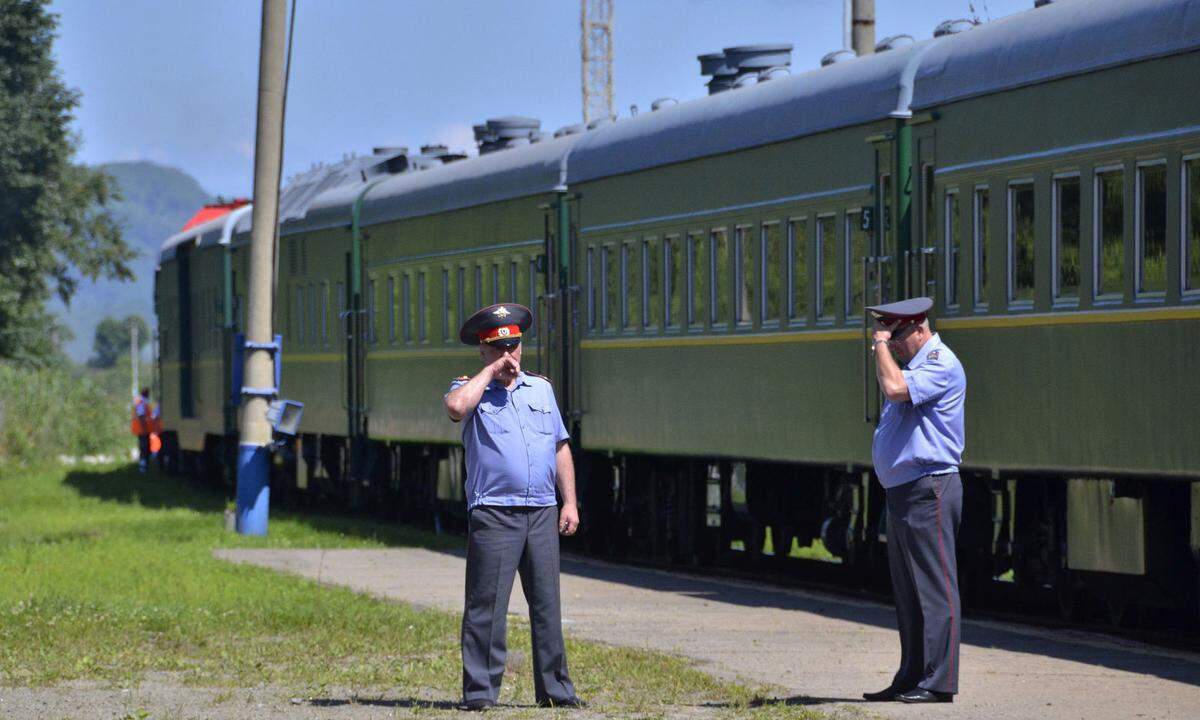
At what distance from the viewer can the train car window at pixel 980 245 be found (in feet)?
49.8

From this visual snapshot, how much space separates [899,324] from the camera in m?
10.9

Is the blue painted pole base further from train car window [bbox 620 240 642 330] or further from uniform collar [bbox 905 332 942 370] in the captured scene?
uniform collar [bbox 905 332 942 370]

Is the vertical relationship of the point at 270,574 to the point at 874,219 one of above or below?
below

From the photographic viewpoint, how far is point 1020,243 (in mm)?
14820

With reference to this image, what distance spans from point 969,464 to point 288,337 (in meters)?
17.8

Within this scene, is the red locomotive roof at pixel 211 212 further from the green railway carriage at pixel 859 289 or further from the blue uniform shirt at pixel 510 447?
the blue uniform shirt at pixel 510 447

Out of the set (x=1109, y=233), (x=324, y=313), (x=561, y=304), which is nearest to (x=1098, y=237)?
(x=1109, y=233)

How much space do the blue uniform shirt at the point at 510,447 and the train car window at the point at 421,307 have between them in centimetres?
1527

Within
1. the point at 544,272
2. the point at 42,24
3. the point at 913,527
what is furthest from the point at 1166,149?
the point at 42,24

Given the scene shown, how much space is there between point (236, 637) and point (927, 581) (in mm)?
4746

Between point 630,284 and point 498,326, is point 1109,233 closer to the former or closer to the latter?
point 498,326

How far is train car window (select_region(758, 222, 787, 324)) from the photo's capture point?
17953mm

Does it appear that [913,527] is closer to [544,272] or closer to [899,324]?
[899,324]

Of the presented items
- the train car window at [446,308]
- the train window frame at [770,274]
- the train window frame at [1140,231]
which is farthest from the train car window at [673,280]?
the train window frame at [1140,231]
